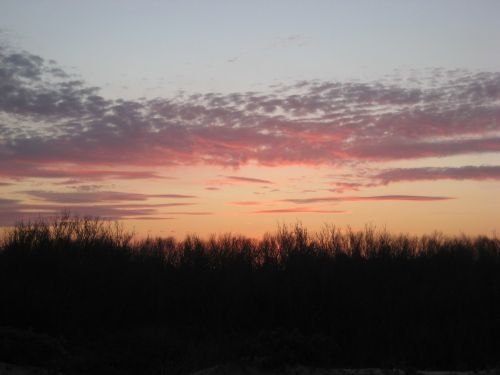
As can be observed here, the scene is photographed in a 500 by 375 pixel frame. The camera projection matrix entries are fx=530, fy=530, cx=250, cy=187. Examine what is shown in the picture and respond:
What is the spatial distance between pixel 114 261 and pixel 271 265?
6.92 m

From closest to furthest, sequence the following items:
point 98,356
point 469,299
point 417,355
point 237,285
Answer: point 98,356, point 417,355, point 469,299, point 237,285

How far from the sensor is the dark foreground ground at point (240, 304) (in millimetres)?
14062

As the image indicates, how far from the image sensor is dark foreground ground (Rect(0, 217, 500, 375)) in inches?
554

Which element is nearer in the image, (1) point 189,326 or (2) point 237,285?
(1) point 189,326

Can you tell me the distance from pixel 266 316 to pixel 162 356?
584cm

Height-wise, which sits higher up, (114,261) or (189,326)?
(114,261)

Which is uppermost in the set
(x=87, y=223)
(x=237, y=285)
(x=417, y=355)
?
(x=87, y=223)

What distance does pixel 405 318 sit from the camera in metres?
19.2

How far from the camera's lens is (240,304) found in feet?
68.4

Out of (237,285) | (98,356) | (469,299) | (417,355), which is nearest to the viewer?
(98,356)

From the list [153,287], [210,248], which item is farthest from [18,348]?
[210,248]

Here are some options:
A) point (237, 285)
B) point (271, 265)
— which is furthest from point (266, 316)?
point (271, 265)

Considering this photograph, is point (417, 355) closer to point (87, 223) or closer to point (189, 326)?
point (189, 326)

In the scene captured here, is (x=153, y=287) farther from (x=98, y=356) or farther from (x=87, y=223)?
(x=98, y=356)
